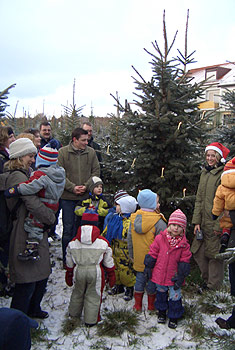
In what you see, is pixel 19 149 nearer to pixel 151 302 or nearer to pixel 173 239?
pixel 173 239

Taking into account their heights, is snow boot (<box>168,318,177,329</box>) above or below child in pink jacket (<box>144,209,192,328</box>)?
below

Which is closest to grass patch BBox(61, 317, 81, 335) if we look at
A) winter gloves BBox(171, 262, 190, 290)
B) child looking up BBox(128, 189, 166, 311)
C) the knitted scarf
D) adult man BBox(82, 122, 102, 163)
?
child looking up BBox(128, 189, 166, 311)

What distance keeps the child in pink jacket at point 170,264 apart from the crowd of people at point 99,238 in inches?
0.5

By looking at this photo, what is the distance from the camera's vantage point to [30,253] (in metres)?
3.24

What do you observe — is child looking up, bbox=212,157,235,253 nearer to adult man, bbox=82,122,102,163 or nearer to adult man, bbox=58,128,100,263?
adult man, bbox=58,128,100,263

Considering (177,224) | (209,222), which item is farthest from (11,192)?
(209,222)

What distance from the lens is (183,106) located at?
538 cm

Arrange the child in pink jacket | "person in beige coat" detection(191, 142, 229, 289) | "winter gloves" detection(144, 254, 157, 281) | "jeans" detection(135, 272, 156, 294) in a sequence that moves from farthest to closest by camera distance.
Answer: "person in beige coat" detection(191, 142, 229, 289) < "jeans" detection(135, 272, 156, 294) < "winter gloves" detection(144, 254, 157, 281) < the child in pink jacket

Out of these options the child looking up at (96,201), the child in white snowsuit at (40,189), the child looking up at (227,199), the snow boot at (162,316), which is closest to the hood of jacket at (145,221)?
the child looking up at (227,199)

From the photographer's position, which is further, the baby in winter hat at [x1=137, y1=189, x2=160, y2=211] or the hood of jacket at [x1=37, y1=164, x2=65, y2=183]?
the baby in winter hat at [x1=137, y1=189, x2=160, y2=211]

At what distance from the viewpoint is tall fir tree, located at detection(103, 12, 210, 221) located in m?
5.09

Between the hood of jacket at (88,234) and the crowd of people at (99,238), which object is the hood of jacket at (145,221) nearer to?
the crowd of people at (99,238)

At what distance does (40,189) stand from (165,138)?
2.90 meters

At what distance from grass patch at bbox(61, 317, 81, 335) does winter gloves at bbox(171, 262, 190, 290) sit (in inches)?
53.7
